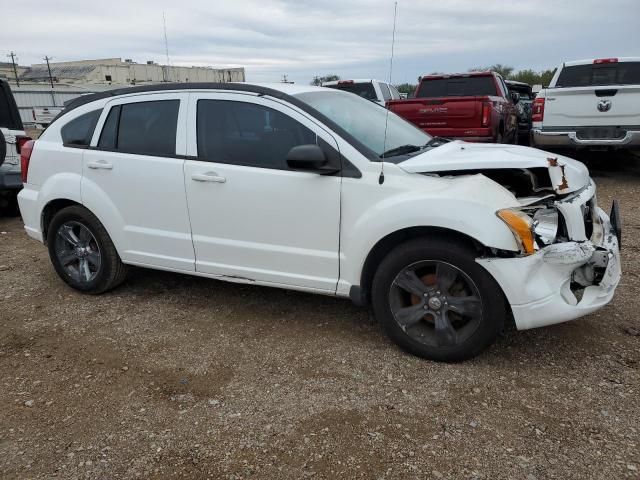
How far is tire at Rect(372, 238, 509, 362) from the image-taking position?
122 inches

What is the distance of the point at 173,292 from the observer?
473cm

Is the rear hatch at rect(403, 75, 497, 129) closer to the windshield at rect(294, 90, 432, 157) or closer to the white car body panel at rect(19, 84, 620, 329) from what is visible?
the windshield at rect(294, 90, 432, 157)

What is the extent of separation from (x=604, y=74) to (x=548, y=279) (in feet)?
Result: 25.5

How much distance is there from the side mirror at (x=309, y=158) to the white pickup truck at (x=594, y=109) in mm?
6667

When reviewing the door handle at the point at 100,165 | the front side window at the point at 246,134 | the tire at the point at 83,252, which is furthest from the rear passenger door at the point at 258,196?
the tire at the point at 83,252

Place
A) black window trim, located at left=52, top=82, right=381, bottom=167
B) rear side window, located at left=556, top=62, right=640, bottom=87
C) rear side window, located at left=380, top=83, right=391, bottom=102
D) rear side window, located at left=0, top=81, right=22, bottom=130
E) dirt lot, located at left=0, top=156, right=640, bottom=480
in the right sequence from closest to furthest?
dirt lot, located at left=0, top=156, right=640, bottom=480 < black window trim, located at left=52, top=82, right=381, bottom=167 < rear side window, located at left=0, top=81, right=22, bottom=130 < rear side window, located at left=556, top=62, right=640, bottom=87 < rear side window, located at left=380, top=83, right=391, bottom=102

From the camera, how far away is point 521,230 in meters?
2.95

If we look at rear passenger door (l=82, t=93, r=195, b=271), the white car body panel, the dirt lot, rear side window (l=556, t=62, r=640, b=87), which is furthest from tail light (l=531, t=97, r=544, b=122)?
rear passenger door (l=82, t=93, r=195, b=271)

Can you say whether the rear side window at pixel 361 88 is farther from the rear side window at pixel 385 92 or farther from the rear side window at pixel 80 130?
the rear side window at pixel 80 130

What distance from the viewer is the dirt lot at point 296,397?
2531 mm

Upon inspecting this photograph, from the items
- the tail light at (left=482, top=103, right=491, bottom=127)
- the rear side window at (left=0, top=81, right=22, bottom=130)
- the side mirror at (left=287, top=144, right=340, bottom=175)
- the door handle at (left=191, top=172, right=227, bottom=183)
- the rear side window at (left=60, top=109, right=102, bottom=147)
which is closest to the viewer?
the side mirror at (left=287, top=144, right=340, bottom=175)

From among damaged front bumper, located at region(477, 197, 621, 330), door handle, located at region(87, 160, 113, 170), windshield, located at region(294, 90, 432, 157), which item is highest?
windshield, located at region(294, 90, 432, 157)

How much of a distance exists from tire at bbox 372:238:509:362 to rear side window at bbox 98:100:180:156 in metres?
1.97

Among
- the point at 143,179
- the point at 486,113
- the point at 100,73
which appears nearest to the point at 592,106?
the point at 486,113
